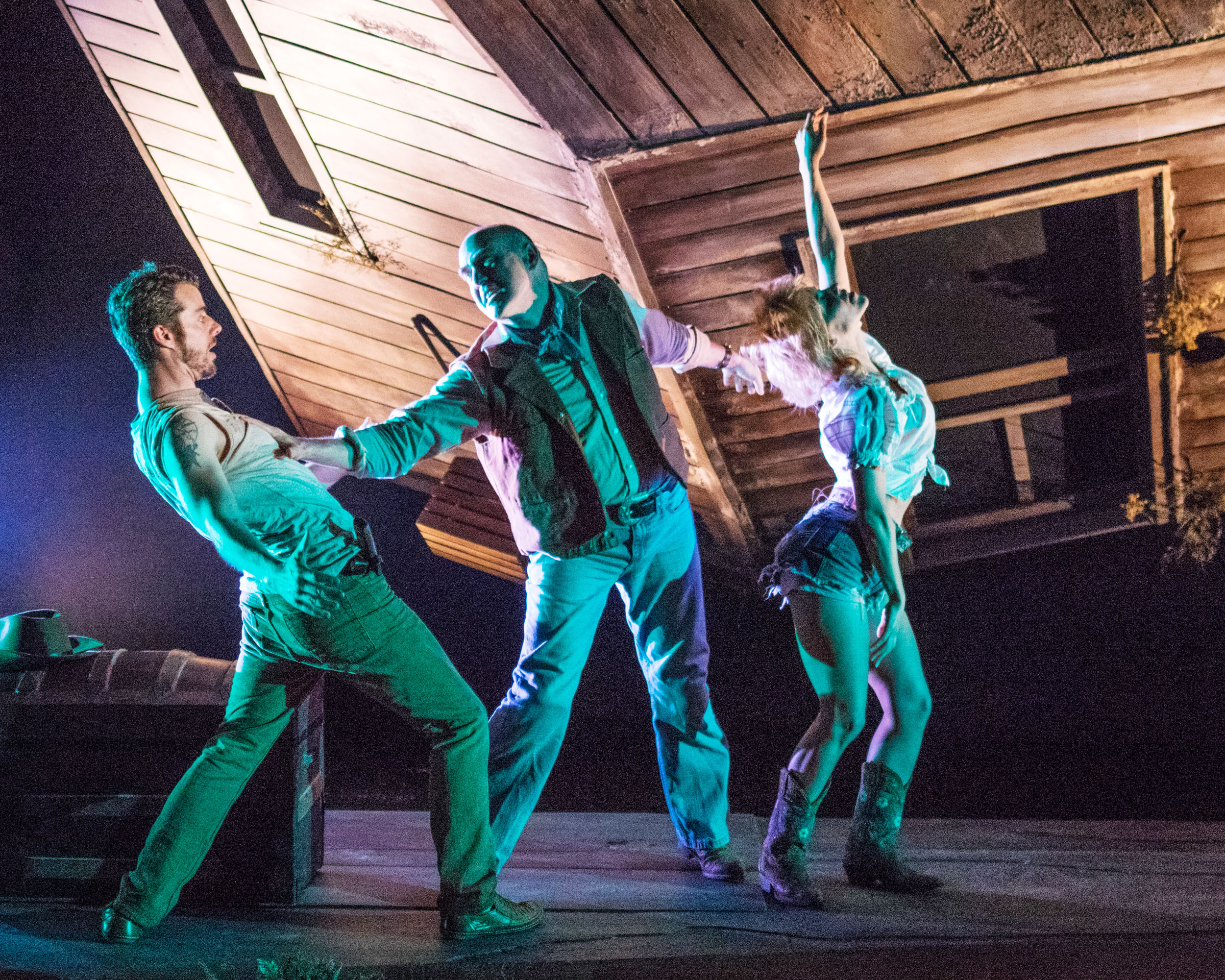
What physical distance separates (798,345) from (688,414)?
3.50 feet

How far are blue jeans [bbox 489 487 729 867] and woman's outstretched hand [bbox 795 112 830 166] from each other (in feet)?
3.36

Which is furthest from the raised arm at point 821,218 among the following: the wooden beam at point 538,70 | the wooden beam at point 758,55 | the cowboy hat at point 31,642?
the cowboy hat at point 31,642

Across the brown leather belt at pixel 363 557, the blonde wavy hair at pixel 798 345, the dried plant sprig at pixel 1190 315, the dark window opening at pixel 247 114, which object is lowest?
the brown leather belt at pixel 363 557

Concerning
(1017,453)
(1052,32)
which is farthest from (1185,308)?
(1052,32)

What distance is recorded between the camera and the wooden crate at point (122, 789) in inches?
99.7

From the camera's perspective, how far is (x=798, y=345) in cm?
247

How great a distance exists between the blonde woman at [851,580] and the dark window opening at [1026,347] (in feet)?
3.12

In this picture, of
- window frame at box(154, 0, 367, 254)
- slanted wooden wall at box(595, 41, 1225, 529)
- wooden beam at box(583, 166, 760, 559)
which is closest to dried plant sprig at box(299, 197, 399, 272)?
window frame at box(154, 0, 367, 254)

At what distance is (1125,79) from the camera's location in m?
2.69

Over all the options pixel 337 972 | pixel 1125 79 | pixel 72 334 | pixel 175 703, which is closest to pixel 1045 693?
pixel 1125 79

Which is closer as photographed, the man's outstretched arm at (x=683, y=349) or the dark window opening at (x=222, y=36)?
the man's outstretched arm at (x=683, y=349)

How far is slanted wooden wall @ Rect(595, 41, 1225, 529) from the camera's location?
107 inches

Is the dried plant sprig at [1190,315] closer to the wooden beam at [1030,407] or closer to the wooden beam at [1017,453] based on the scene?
the wooden beam at [1030,407]

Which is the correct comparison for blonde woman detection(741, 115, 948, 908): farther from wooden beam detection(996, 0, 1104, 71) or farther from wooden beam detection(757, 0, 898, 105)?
wooden beam detection(996, 0, 1104, 71)
